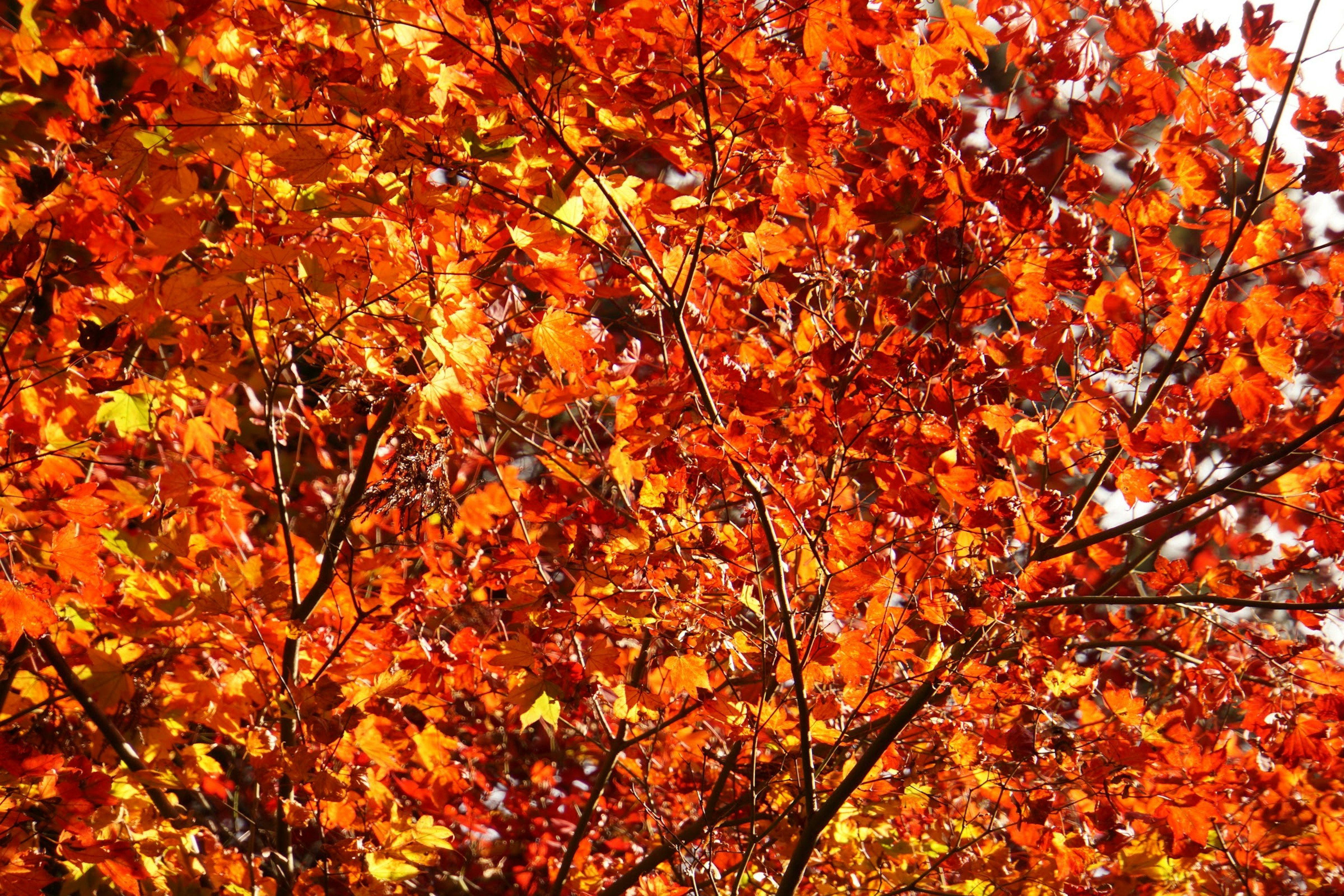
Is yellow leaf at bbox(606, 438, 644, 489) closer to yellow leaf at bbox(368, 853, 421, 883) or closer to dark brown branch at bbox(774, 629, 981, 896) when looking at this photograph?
dark brown branch at bbox(774, 629, 981, 896)

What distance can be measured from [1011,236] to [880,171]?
362 millimetres

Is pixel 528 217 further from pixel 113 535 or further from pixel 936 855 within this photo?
pixel 936 855

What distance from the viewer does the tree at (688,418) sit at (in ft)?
6.88

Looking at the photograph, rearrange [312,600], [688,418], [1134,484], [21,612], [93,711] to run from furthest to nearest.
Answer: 1. [312,600]
2. [93,711]
3. [1134,484]
4. [688,418]
5. [21,612]

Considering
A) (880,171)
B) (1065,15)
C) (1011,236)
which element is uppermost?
(1065,15)

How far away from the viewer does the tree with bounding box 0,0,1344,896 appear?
6.88ft

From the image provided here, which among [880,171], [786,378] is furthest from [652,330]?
[880,171]

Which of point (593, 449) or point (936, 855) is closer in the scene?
point (593, 449)

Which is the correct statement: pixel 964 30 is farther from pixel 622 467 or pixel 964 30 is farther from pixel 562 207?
pixel 622 467

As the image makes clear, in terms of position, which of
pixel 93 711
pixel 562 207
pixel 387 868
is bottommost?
pixel 387 868

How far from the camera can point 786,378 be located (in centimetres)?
288

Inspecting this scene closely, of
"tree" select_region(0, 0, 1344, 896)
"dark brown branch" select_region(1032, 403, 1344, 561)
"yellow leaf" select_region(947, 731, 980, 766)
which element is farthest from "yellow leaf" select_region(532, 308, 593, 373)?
"yellow leaf" select_region(947, 731, 980, 766)

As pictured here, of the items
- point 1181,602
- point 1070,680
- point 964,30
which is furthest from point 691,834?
point 964,30

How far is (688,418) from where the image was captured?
7.80 ft
